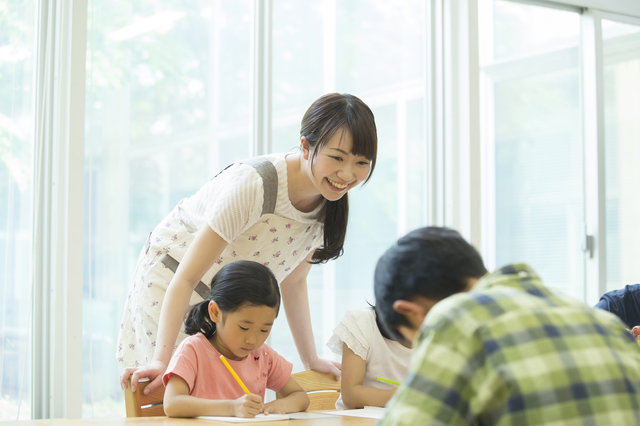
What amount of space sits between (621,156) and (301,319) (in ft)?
8.91

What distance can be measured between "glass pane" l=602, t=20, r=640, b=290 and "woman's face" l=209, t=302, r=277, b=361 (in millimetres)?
2858

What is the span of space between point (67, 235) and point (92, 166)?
29cm

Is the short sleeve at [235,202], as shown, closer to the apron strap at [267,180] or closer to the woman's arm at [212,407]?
the apron strap at [267,180]

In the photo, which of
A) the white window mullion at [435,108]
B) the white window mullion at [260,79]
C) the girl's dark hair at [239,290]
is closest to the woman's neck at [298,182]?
the girl's dark hair at [239,290]

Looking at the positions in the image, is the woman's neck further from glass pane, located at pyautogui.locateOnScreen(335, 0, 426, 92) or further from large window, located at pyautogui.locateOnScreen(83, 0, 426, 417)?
glass pane, located at pyautogui.locateOnScreen(335, 0, 426, 92)

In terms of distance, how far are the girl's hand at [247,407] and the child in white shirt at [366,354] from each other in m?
0.46

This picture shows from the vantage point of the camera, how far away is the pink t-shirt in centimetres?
133

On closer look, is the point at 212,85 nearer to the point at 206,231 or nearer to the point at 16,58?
the point at 16,58

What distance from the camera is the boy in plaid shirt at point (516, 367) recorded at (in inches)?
22.4

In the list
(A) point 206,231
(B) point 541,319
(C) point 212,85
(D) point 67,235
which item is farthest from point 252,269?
(C) point 212,85

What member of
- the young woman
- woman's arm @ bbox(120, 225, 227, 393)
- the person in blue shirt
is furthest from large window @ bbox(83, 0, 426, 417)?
woman's arm @ bbox(120, 225, 227, 393)

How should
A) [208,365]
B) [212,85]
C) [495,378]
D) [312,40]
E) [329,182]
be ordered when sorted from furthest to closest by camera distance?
[312,40], [212,85], [329,182], [208,365], [495,378]

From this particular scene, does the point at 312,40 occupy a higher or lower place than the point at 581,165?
higher

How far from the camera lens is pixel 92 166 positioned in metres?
2.31
